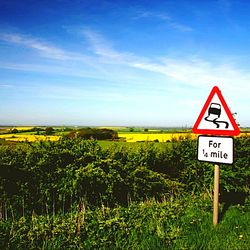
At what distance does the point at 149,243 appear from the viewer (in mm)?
5262

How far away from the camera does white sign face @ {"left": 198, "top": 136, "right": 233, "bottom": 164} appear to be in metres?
5.93

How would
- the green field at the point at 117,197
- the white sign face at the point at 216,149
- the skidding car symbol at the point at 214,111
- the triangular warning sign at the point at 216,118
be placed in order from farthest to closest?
the skidding car symbol at the point at 214,111 < the triangular warning sign at the point at 216,118 < the white sign face at the point at 216,149 < the green field at the point at 117,197

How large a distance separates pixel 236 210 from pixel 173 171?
9.58 ft

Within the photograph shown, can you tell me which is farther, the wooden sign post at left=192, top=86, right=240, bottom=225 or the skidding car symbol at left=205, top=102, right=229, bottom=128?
the skidding car symbol at left=205, top=102, right=229, bottom=128

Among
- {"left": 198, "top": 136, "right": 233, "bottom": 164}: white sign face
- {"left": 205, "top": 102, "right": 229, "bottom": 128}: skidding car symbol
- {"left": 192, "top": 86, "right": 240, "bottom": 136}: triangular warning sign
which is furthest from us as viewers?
{"left": 205, "top": 102, "right": 229, "bottom": 128}: skidding car symbol

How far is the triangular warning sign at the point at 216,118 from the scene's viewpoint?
6055 millimetres

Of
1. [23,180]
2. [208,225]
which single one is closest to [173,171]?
[208,225]

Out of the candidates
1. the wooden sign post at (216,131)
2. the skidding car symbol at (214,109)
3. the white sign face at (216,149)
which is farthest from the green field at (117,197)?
the skidding car symbol at (214,109)

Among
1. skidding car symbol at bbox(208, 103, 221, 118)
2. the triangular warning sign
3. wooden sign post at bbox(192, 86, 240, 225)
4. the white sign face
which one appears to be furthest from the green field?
skidding car symbol at bbox(208, 103, 221, 118)

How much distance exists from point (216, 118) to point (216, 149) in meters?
0.60

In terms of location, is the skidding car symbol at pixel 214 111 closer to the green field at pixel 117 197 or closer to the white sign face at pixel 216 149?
the white sign face at pixel 216 149

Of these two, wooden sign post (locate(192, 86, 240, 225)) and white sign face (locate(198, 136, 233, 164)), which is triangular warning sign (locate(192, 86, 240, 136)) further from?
white sign face (locate(198, 136, 233, 164))

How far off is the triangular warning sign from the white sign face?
6.1 inches

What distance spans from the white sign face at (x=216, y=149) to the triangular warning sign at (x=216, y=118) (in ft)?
0.51
